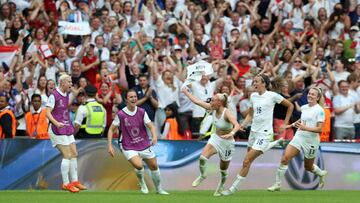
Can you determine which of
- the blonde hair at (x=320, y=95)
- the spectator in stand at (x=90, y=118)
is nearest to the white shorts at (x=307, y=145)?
the blonde hair at (x=320, y=95)

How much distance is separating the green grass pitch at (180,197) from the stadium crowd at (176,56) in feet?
9.92

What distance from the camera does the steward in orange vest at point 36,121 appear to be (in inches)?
983

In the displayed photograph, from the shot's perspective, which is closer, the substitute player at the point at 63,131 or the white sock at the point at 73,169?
the substitute player at the point at 63,131

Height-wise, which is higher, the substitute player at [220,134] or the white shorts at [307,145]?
the substitute player at [220,134]

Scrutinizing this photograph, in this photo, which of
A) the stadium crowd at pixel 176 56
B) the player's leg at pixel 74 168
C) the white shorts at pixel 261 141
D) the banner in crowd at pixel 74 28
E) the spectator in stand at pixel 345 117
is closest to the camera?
the white shorts at pixel 261 141

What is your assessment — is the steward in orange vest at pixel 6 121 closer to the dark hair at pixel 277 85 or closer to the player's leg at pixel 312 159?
the dark hair at pixel 277 85

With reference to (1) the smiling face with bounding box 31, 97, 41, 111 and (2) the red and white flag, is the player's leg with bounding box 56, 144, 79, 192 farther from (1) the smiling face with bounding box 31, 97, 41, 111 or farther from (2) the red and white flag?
(2) the red and white flag

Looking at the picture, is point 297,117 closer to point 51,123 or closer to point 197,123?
point 197,123

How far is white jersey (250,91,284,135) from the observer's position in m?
21.9

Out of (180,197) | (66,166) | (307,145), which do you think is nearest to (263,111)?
(307,145)

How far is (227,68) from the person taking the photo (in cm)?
2830

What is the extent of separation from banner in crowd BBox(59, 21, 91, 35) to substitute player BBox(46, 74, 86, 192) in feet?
18.3

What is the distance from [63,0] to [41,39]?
2099 millimetres

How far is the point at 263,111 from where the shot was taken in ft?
72.0
